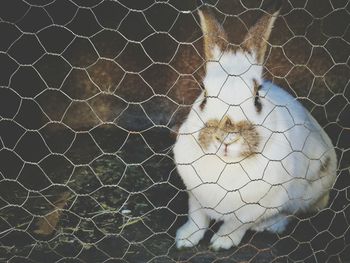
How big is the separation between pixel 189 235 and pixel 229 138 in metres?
0.52

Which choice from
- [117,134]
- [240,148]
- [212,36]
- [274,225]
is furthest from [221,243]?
[117,134]

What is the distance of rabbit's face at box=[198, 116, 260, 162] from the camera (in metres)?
1.98

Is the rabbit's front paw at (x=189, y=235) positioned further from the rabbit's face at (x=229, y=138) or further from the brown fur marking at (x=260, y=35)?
the brown fur marking at (x=260, y=35)

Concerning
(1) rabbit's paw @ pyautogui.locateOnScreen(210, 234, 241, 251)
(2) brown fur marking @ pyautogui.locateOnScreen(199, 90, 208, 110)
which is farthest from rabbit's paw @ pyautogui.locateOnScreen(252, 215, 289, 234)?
(2) brown fur marking @ pyautogui.locateOnScreen(199, 90, 208, 110)

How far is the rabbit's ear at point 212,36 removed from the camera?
2180 millimetres

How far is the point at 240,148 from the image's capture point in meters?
2.01

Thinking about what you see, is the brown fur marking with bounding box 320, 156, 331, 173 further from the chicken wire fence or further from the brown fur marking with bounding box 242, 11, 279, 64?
the brown fur marking with bounding box 242, 11, 279, 64

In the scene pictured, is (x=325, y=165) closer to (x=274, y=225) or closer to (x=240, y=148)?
(x=274, y=225)

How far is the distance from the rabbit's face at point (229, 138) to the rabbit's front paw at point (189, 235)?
15.4 inches

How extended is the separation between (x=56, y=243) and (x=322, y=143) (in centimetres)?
117

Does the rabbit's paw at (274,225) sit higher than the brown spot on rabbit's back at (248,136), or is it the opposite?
the brown spot on rabbit's back at (248,136)

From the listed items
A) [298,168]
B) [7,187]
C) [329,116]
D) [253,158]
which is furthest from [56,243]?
[329,116]

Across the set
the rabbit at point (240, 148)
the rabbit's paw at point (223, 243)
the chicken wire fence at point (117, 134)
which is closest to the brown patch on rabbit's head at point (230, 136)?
the rabbit at point (240, 148)

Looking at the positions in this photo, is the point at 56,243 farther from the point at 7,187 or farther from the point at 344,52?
the point at 344,52
